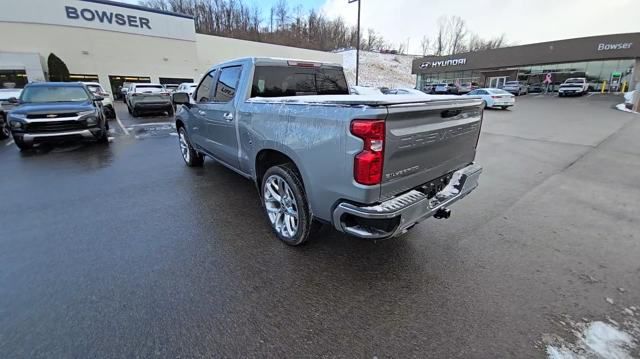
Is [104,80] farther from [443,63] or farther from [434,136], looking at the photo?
[443,63]

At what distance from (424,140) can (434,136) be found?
6.4 inches

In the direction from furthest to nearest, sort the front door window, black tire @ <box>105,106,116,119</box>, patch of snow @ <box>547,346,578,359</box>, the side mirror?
the front door window
black tire @ <box>105,106,116,119</box>
the side mirror
patch of snow @ <box>547,346,578,359</box>

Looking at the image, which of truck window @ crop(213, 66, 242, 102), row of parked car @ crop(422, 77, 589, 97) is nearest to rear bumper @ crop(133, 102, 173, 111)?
truck window @ crop(213, 66, 242, 102)

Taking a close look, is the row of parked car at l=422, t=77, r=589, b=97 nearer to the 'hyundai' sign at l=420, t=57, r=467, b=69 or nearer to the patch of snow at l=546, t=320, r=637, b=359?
the 'hyundai' sign at l=420, t=57, r=467, b=69

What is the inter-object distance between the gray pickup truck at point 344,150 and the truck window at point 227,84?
0.06ft

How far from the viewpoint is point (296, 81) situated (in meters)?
4.25

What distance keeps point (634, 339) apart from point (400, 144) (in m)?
2.09

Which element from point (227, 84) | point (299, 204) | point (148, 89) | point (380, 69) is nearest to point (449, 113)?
point (299, 204)

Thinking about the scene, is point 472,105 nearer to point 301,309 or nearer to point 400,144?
point 400,144

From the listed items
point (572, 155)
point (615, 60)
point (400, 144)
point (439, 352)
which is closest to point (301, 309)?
point (439, 352)

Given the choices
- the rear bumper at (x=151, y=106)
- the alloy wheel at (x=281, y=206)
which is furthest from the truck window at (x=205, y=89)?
the rear bumper at (x=151, y=106)

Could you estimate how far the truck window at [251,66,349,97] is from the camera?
3.97 meters

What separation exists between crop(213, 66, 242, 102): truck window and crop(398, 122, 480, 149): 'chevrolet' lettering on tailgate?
2575mm

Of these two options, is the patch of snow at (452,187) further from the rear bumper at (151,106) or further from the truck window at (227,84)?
the rear bumper at (151,106)
